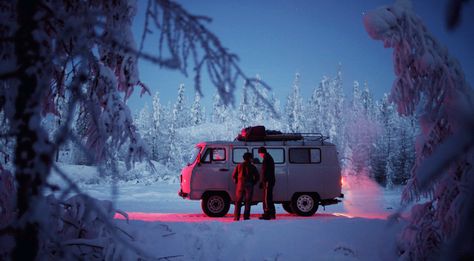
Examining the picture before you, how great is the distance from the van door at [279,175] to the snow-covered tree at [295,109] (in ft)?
182

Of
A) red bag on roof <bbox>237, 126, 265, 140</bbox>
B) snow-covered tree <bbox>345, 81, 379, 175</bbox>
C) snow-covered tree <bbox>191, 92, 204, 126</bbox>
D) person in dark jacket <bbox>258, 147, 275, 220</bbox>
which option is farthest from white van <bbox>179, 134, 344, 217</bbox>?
snow-covered tree <bbox>191, 92, 204, 126</bbox>

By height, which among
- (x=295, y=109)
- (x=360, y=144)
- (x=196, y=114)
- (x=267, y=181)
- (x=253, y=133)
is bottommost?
(x=267, y=181)

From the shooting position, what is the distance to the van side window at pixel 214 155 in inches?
414

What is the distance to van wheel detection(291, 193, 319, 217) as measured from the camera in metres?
10.4

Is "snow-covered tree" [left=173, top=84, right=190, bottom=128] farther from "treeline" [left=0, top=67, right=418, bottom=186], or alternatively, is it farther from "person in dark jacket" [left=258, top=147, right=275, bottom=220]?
"person in dark jacket" [left=258, top=147, right=275, bottom=220]

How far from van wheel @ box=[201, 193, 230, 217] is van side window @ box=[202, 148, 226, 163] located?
1.14 metres

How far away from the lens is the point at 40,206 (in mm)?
1760

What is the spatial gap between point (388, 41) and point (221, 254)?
4769 mm

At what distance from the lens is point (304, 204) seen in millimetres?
10484

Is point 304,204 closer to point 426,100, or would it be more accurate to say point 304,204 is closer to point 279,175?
point 279,175

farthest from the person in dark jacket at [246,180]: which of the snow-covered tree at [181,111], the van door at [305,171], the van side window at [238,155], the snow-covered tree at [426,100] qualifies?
the snow-covered tree at [181,111]

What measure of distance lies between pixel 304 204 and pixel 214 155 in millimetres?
3409

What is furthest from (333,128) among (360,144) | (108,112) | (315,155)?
(108,112)

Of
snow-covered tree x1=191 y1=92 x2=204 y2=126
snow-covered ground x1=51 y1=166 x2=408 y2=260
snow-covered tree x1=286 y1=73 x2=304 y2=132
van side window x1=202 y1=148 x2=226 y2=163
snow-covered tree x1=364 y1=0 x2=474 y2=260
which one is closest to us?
snow-covered tree x1=364 y1=0 x2=474 y2=260
